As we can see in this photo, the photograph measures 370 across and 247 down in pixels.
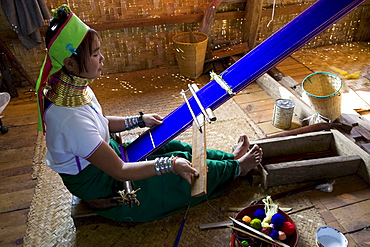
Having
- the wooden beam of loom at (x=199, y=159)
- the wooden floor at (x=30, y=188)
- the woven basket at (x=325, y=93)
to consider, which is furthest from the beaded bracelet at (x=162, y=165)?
the woven basket at (x=325, y=93)

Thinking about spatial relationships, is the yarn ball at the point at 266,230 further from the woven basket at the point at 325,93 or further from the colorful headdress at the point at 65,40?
the woven basket at the point at 325,93

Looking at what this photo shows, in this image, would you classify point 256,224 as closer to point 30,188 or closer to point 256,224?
point 256,224

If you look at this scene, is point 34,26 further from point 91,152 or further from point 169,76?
point 91,152

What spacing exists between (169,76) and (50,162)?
2523mm

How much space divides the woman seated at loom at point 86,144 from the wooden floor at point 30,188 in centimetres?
68

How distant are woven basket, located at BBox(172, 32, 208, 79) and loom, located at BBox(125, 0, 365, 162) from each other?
1629 millimetres

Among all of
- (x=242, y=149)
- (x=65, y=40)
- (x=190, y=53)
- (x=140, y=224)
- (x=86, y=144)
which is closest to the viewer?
(x=65, y=40)

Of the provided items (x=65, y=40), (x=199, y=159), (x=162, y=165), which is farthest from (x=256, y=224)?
(x=65, y=40)

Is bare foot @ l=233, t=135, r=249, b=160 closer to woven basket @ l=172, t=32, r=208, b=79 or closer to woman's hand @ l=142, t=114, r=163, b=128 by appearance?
woman's hand @ l=142, t=114, r=163, b=128

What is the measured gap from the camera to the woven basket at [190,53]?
3521mm

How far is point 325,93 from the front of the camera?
283 cm

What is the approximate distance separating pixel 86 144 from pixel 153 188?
0.55m

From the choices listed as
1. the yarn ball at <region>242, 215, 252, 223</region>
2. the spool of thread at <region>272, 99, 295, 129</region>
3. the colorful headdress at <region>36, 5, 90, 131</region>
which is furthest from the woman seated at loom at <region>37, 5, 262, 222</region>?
the spool of thread at <region>272, 99, 295, 129</region>

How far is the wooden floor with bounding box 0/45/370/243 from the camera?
1837 mm
